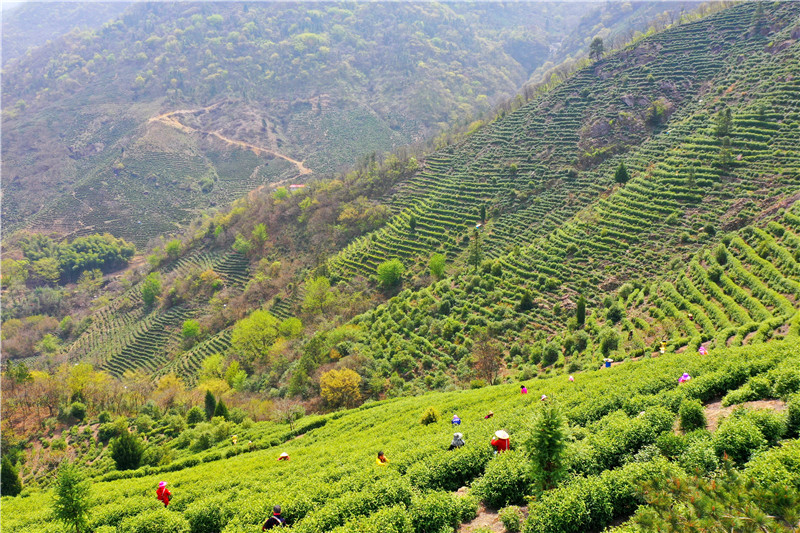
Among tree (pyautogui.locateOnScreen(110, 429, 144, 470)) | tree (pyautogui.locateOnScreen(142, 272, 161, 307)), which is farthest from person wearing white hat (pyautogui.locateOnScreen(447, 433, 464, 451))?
tree (pyautogui.locateOnScreen(142, 272, 161, 307))

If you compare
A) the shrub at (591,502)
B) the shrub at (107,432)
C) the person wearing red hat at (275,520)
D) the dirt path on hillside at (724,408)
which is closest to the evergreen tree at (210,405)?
the shrub at (107,432)

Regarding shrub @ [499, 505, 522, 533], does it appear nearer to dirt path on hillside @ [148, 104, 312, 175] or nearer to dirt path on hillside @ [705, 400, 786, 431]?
dirt path on hillside @ [705, 400, 786, 431]

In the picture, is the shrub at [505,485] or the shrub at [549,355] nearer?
the shrub at [505,485]

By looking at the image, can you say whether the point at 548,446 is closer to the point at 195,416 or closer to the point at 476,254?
the point at 195,416

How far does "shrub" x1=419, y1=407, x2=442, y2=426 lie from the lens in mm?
25250

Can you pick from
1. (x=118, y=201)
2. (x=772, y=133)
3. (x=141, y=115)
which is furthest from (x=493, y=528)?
(x=141, y=115)

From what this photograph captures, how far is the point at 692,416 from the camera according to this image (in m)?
13.8

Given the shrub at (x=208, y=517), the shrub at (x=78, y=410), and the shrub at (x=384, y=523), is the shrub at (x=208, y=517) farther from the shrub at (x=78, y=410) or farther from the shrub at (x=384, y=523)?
the shrub at (x=78, y=410)

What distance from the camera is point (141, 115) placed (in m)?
191

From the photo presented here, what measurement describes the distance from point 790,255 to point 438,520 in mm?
36803

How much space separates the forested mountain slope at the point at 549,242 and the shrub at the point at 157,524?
25970 mm

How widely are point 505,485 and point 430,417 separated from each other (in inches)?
490

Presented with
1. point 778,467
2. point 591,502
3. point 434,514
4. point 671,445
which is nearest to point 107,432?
point 434,514

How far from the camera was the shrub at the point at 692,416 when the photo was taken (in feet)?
45.0
